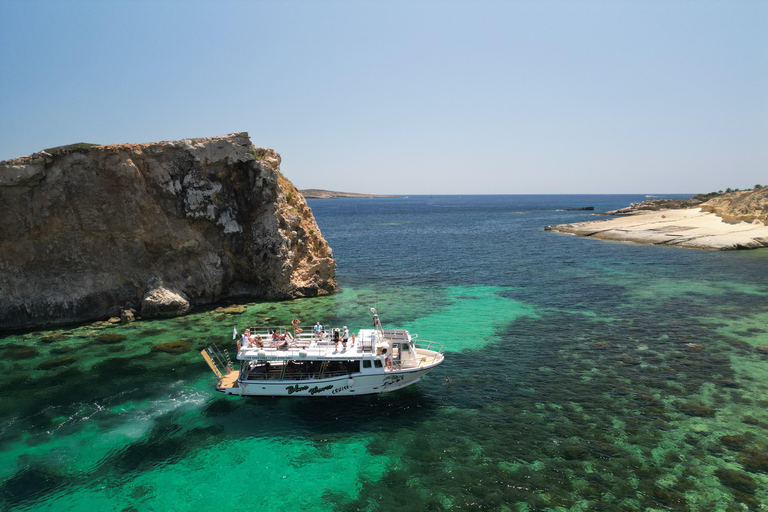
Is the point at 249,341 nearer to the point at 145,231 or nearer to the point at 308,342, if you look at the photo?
the point at 308,342

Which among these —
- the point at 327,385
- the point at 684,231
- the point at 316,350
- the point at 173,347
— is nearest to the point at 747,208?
the point at 684,231

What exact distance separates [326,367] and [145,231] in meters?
26.9

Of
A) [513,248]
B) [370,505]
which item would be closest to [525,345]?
[370,505]

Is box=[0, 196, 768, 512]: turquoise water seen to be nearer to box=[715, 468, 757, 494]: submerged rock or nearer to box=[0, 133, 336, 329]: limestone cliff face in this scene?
box=[715, 468, 757, 494]: submerged rock

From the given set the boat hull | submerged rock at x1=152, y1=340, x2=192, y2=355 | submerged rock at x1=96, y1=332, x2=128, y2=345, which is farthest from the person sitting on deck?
submerged rock at x1=96, y1=332, x2=128, y2=345

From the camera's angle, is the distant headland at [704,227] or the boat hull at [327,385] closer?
the boat hull at [327,385]

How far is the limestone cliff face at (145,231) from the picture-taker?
3794 cm

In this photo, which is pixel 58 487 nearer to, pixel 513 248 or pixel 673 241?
pixel 513 248

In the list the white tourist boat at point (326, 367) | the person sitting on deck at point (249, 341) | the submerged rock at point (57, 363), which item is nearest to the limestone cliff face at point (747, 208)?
the white tourist boat at point (326, 367)

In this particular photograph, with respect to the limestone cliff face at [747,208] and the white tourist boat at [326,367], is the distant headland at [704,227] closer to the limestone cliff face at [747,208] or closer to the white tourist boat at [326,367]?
the limestone cliff face at [747,208]

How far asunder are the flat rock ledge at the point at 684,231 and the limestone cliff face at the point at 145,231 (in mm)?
64935

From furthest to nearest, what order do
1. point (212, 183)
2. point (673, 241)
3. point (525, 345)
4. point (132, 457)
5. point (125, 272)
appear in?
point (673, 241) → point (212, 183) → point (125, 272) → point (525, 345) → point (132, 457)

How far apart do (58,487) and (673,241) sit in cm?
8860

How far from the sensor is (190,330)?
36.6 metres
